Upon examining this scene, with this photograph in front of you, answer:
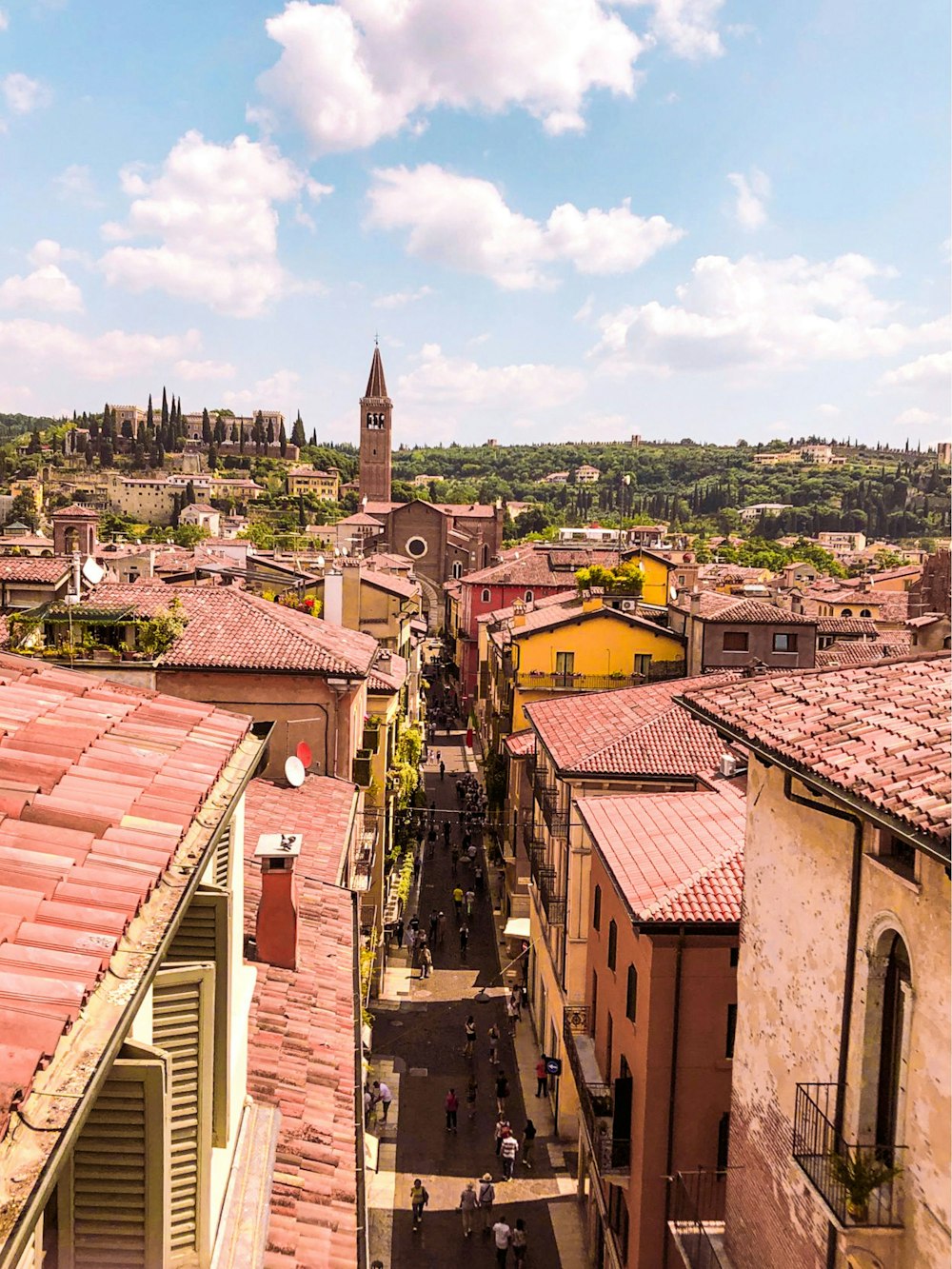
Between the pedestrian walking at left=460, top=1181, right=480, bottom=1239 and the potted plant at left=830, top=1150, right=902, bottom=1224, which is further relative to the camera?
the pedestrian walking at left=460, top=1181, right=480, bottom=1239

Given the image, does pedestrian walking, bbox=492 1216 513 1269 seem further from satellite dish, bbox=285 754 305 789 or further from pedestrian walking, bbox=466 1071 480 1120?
satellite dish, bbox=285 754 305 789

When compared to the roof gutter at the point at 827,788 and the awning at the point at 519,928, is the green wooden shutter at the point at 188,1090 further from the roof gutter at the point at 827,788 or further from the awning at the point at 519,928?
the awning at the point at 519,928

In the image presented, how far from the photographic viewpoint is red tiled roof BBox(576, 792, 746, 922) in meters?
14.6

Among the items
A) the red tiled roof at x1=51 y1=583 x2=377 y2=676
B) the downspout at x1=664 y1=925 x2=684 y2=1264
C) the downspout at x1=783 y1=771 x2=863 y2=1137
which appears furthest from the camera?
the red tiled roof at x1=51 y1=583 x2=377 y2=676

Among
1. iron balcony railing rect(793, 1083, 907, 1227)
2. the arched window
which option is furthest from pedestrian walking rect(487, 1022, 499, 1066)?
the arched window

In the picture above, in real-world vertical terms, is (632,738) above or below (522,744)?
above

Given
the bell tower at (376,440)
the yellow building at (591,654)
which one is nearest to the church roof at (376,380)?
the bell tower at (376,440)

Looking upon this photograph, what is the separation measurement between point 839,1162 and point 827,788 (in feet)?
8.80

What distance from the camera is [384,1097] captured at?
21859mm

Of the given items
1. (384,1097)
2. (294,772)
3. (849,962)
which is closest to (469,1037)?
(384,1097)

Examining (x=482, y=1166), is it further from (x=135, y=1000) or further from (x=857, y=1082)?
(x=135, y=1000)

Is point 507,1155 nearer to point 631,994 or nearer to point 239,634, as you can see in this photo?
point 631,994

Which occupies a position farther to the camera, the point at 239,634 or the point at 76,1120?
the point at 239,634

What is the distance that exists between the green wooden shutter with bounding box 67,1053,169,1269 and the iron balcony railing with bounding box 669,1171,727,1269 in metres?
7.88
